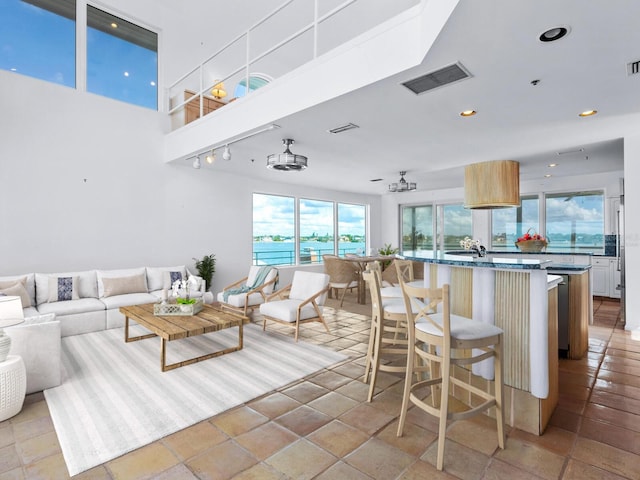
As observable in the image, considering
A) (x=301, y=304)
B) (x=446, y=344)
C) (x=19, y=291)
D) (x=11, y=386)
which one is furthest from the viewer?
(x=301, y=304)

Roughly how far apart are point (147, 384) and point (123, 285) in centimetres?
251

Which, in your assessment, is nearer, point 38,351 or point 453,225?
point 38,351

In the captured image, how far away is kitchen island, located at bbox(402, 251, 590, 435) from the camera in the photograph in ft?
7.11

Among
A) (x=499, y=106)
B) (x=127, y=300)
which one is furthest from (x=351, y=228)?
(x=499, y=106)

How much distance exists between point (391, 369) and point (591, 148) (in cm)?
478

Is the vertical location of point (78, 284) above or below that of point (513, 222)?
below

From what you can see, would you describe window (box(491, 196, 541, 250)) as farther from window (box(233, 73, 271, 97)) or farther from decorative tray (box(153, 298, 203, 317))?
decorative tray (box(153, 298, 203, 317))

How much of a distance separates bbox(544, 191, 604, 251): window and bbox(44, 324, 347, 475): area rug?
665 cm

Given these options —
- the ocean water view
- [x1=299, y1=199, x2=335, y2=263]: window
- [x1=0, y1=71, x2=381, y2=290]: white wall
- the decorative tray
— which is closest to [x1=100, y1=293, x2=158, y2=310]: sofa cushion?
[x1=0, y1=71, x2=381, y2=290]: white wall

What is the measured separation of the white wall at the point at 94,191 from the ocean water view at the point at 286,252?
3.38 feet

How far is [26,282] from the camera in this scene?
169 inches

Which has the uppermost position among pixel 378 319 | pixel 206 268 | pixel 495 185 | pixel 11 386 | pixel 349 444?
pixel 495 185

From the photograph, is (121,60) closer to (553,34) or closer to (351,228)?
(553,34)

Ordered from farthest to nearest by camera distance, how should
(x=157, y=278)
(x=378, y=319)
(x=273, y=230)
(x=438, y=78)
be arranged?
(x=273, y=230) < (x=157, y=278) < (x=438, y=78) < (x=378, y=319)
